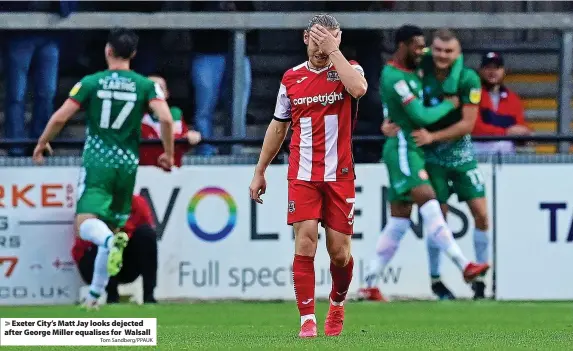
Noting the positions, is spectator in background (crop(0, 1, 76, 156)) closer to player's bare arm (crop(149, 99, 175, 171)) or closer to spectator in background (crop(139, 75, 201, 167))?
spectator in background (crop(139, 75, 201, 167))

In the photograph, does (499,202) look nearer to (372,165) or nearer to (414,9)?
(372,165)

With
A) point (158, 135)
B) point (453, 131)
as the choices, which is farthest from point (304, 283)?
point (158, 135)

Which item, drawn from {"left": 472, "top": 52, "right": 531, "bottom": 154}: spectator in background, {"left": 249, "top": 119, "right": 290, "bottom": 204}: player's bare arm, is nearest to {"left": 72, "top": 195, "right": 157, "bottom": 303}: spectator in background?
{"left": 472, "top": 52, "right": 531, "bottom": 154}: spectator in background

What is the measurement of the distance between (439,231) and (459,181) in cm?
74

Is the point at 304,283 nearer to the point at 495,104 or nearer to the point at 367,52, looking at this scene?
the point at 495,104

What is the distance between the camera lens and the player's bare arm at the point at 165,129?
13.0 meters

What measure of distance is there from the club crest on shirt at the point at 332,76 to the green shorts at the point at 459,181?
473 cm

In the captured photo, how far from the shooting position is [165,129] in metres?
13.1

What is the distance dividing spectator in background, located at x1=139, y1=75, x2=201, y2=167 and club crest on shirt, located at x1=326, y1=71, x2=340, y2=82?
15.3ft

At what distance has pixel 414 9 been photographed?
17016 millimetres

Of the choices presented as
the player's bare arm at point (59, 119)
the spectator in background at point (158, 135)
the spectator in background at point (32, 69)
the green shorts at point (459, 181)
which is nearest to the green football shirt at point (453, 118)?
the green shorts at point (459, 181)

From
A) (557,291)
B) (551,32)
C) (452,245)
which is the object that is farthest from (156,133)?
(551,32)

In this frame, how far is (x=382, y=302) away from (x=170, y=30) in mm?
4055

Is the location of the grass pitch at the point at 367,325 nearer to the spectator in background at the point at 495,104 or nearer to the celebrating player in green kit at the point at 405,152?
the celebrating player in green kit at the point at 405,152
